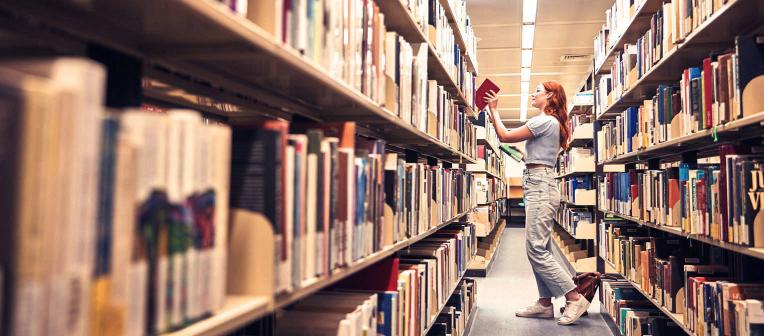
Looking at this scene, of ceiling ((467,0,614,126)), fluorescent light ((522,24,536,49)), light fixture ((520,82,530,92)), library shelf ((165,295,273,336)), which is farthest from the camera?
light fixture ((520,82,530,92))

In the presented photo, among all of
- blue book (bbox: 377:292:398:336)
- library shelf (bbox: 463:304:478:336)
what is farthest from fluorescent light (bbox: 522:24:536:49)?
blue book (bbox: 377:292:398:336)

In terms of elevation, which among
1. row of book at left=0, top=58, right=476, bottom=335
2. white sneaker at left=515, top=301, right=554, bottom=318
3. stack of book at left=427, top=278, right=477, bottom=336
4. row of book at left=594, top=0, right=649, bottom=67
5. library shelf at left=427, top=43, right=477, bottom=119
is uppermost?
row of book at left=594, top=0, right=649, bottom=67

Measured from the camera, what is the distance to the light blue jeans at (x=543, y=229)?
11.6 feet

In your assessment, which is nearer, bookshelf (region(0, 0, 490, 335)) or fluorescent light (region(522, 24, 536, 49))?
bookshelf (region(0, 0, 490, 335))

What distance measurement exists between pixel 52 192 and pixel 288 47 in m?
0.54

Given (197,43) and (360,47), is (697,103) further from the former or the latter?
(197,43)

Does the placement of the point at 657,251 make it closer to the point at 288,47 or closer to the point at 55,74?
the point at 288,47

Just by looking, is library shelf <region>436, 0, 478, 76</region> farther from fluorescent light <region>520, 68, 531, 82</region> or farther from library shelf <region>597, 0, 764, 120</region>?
fluorescent light <region>520, 68, 531, 82</region>

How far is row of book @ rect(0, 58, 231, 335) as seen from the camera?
46cm

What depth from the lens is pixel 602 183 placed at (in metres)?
4.44

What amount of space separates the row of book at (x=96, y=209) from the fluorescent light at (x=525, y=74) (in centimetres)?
815

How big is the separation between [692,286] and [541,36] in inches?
192

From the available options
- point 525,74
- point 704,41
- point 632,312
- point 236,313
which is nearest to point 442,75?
point 704,41

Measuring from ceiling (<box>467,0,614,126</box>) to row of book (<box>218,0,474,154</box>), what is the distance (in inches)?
144
